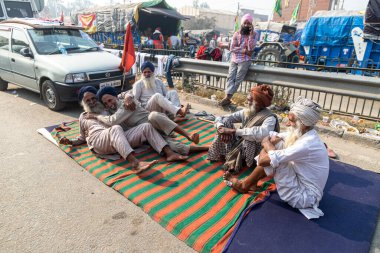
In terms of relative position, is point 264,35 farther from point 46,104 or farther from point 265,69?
point 46,104

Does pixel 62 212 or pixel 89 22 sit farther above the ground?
pixel 89 22

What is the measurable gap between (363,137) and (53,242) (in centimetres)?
473

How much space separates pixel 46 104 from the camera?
21.4 ft

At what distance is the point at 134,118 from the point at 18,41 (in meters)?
4.68

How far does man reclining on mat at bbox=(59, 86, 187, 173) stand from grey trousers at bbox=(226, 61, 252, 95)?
2725 millimetres

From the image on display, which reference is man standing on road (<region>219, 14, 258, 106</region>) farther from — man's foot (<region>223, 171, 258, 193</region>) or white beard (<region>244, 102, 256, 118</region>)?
man's foot (<region>223, 171, 258, 193</region>)

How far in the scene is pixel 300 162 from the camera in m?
2.72

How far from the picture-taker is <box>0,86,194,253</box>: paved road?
2482 millimetres

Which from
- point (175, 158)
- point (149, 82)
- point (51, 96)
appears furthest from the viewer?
point (51, 96)

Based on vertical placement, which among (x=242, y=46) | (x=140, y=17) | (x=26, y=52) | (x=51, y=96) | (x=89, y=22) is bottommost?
(x=51, y=96)

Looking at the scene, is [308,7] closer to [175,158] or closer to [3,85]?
[3,85]

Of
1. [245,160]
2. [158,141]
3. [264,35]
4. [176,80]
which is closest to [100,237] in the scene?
[158,141]

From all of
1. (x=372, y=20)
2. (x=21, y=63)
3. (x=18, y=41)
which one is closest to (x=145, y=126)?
(x=21, y=63)

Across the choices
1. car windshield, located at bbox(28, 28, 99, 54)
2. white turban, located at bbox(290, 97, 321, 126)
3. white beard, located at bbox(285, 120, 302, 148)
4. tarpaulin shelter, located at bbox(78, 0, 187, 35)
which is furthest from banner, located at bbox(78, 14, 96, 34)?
white turban, located at bbox(290, 97, 321, 126)
